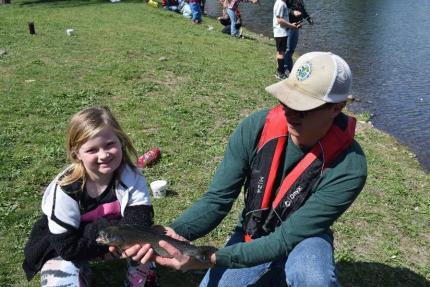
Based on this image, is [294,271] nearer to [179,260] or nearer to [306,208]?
[306,208]

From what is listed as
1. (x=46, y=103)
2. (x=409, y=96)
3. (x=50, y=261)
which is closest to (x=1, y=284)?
(x=50, y=261)

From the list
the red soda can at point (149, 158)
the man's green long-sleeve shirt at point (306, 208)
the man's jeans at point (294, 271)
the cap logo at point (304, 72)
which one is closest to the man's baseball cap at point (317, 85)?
the cap logo at point (304, 72)

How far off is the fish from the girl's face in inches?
24.4

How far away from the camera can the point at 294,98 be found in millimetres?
2910

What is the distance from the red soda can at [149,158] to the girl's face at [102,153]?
8.20 ft

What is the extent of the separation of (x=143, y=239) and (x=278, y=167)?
1.01m

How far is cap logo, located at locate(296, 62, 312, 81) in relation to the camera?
2951 millimetres

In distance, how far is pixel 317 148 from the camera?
3186 millimetres

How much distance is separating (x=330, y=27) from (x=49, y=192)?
714 inches

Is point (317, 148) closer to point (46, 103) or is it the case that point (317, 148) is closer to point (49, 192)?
point (49, 192)

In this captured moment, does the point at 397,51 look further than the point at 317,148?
Yes

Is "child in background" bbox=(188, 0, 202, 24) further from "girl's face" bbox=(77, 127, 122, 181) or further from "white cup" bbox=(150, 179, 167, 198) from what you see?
"girl's face" bbox=(77, 127, 122, 181)

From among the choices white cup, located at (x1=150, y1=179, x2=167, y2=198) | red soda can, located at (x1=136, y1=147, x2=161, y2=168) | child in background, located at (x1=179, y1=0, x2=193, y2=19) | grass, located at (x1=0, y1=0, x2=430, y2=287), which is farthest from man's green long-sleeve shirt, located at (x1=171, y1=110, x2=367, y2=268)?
child in background, located at (x1=179, y1=0, x2=193, y2=19)

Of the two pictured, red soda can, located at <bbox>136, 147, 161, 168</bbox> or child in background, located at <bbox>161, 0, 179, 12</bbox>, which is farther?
child in background, located at <bbox>161, 0, 179, 12</bbox>
